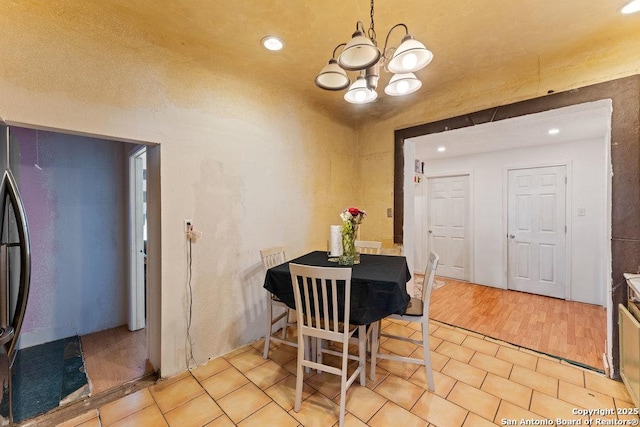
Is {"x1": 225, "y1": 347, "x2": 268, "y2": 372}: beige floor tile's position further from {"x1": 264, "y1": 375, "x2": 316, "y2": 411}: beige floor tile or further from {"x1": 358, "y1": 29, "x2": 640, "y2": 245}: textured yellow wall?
{"x1": 358, "y1": 29, "x2": 640, "y2": 245}: textured yellow wall

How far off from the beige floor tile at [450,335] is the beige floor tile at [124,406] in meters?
2.52

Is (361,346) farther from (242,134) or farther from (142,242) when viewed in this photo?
(142,242)

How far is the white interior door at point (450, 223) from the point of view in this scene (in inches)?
190

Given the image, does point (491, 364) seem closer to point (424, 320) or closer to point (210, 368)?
point (424, 320)

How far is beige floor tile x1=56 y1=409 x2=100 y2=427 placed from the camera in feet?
5.43

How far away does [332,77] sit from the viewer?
1.68m

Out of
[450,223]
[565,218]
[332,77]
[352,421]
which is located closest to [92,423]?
[352,421]

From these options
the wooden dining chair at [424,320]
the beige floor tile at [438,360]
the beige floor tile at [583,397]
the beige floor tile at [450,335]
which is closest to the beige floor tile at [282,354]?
the wooden dining chair at [424,320]

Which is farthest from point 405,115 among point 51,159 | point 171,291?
point 51,159

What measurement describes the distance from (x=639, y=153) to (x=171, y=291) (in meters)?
3.62

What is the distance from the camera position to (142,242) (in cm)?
295

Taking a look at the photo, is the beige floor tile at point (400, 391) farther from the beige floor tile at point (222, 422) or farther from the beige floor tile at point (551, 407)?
the beige floor tile at point (222, 422)

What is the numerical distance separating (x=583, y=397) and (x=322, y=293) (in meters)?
1.94

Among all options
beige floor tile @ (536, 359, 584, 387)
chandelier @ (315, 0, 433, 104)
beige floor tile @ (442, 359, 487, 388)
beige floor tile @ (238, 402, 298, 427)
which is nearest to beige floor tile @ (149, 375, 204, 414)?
beige floor tile @ (238, 402, 298, 427)
